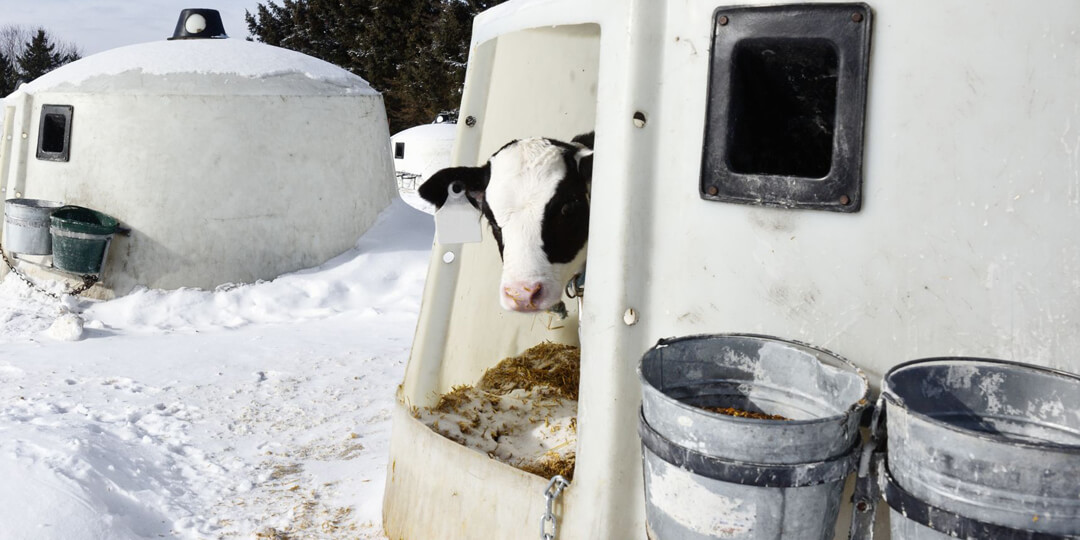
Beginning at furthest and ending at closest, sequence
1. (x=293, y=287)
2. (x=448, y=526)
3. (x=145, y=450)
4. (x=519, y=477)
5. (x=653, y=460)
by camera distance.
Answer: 1. (x=293, y=287)
2. (x=145, y=450)
3. (x=448, y=526)
4. (x=519, y=477)
5. (x=653, y=460)

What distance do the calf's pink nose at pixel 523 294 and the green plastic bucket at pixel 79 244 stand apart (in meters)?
5.86

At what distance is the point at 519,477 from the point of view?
9.80ft

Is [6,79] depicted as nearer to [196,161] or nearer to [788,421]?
[196,161]

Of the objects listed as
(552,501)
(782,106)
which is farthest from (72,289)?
(782,106)

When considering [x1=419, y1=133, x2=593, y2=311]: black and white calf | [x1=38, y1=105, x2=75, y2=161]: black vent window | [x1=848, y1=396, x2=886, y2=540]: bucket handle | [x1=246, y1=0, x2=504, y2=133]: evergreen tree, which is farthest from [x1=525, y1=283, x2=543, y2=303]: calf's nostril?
[x1=246, y1=0, x2=504, y2=133]: evergreen tree

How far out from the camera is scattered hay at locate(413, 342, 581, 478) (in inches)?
134

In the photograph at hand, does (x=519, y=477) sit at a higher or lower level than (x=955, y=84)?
lower

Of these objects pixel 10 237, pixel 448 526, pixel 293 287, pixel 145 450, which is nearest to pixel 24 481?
pixel 145 450

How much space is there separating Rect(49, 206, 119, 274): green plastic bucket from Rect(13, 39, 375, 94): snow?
4.89 feet

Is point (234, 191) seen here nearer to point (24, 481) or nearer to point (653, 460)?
point (24, 481)

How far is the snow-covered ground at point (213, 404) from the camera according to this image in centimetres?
378

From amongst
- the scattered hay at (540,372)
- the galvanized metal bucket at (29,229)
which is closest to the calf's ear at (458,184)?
the scattered hay at (540,372)

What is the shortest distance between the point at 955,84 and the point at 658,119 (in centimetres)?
77

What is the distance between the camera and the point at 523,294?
11.8ft
